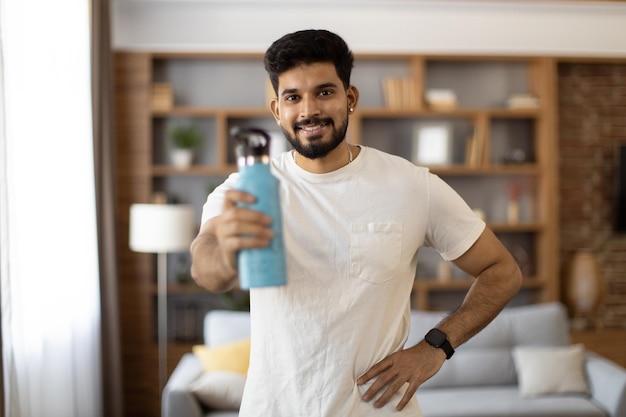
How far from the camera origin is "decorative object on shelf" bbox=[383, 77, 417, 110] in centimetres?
576

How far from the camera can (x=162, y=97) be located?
562 centimetres

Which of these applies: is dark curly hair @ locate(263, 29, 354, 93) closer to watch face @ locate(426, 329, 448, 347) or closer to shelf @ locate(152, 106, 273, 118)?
watch face @ locate(426, 329, 448, 347)

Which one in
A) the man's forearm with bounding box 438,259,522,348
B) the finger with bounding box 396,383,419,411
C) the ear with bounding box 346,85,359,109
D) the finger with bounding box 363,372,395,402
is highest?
the ear with bounding box 346,85,359,109

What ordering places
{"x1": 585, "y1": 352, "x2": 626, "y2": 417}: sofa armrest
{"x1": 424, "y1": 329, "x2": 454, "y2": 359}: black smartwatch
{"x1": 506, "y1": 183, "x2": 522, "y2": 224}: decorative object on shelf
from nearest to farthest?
{"x1": 424, "y1": 329, "x2": 454, "y2": 359}: black smartwatch
{"x1": 585, "y1": 352, "x2": 626, "y2": 417}: sofa armrest
{"x1": 506, "y1": 183, "x2": 522, "y2": 224}: decorative object on shelf

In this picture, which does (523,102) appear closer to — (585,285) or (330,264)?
(585,285)

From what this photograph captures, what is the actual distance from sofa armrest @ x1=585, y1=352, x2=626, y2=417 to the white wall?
7.94ft

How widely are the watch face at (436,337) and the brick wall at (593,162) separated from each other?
4677 mm

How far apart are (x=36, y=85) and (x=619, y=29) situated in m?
4.16

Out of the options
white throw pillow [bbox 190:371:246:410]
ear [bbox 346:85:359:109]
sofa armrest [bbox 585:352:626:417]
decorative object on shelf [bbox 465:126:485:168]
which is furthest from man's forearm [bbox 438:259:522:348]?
decorative object on shelf [bbox 465:126:485:168]

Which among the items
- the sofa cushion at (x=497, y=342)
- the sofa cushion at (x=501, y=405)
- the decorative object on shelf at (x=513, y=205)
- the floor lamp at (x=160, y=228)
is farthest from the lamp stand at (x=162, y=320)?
the decorative object on shelf at (x=513, y=205)

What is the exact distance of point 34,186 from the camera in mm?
3572

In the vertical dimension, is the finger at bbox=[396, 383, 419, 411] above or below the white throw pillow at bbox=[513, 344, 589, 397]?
above

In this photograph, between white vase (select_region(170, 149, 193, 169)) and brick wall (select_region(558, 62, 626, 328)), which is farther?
brick wall (select_region(558, 62, 626, 328))

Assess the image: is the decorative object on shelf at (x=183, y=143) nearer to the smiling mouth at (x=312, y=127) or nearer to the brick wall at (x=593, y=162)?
the brick wall at (x=593, y=162)
